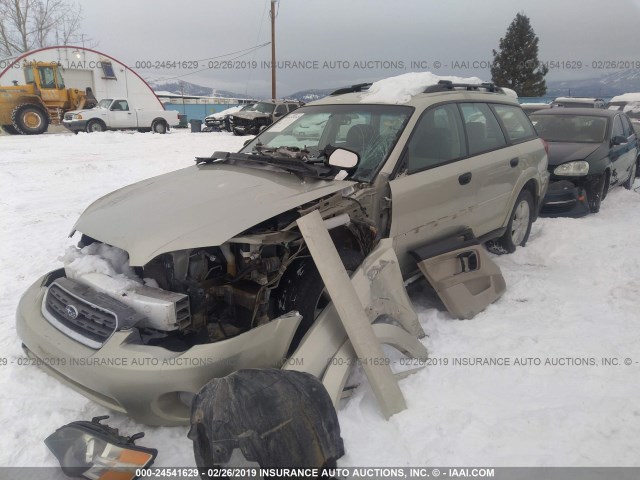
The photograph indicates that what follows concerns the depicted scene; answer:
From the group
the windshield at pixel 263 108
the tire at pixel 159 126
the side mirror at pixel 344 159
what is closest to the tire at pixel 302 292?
the side mirror at pixel 344 159

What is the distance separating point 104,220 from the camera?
9.25 ft

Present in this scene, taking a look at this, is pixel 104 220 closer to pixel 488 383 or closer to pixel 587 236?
pixel 488 383

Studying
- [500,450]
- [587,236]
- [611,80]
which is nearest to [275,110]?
[587,236]

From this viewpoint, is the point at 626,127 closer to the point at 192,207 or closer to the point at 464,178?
the point at 464,178

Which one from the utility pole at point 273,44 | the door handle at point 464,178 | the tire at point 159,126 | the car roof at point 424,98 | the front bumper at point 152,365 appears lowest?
the tire at point 159,126

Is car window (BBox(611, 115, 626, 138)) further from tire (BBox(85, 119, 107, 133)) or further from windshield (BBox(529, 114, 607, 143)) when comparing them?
tire (BBox(85, 119, 107, 133))

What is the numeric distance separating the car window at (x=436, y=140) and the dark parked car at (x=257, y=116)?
16.1 metres

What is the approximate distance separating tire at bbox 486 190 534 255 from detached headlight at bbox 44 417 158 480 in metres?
4.22

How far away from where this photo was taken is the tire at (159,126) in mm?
22094

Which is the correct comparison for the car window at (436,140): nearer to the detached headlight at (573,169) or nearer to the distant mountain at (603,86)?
the detached headlight at (573,169)

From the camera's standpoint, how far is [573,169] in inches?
276

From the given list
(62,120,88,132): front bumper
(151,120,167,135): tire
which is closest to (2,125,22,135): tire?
(62,120,88,132): front bumper

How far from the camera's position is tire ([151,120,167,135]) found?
22.1 metres

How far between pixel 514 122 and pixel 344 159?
2867 millimetres
